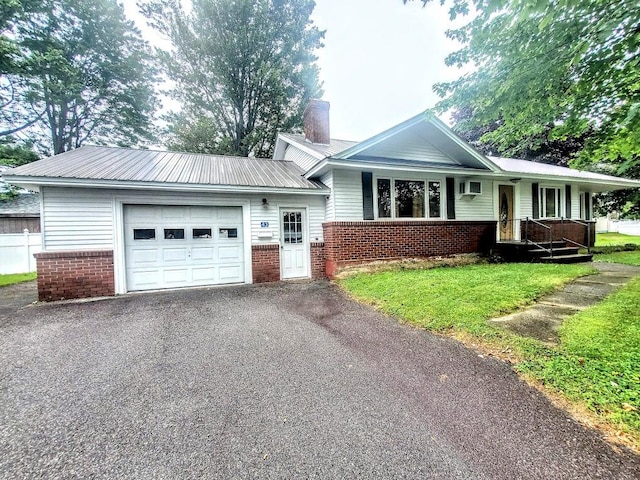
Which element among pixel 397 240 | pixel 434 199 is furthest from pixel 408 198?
pixel 397 240

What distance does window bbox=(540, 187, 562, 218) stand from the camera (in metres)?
11.4

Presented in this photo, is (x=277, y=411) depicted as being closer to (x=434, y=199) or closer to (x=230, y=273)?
(x=230, y=273)

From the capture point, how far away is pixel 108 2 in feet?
55.3

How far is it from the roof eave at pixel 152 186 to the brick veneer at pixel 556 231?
8357 mm

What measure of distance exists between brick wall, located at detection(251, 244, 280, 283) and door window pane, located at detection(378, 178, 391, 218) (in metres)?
3.42

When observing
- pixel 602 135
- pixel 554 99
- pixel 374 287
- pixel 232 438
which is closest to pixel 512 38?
pixel 554 99

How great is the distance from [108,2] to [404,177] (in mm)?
21327

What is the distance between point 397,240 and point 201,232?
5835mm

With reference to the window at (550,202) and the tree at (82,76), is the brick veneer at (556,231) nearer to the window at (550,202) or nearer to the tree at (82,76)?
the window at (550,202)

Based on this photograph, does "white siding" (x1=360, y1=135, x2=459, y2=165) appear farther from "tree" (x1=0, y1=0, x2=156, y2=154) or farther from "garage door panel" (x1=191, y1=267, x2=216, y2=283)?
"tree" (x1=0, y1=0, x2=156, y2=154)

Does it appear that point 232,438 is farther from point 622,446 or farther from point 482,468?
point 622,446

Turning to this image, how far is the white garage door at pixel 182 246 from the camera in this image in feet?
23.7

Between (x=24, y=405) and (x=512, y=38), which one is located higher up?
(x=512, y=38)

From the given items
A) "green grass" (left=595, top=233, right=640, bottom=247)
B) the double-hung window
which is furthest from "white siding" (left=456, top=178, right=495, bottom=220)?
"green grass" (left=595, top=233, right=640, bottom=247)
